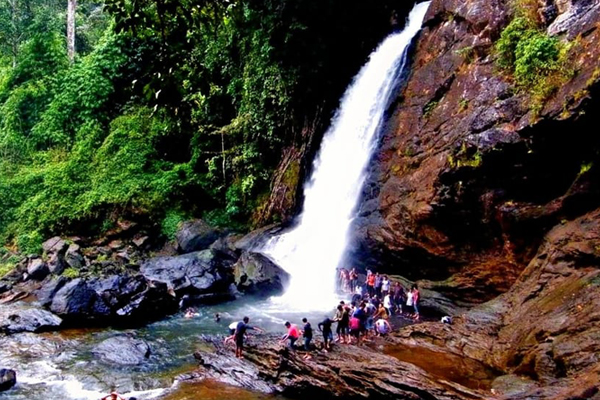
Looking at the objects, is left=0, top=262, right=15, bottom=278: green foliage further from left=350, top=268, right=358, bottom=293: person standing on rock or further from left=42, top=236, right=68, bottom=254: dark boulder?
left=350, top=268, right=358, bottom=293: person standing on rock

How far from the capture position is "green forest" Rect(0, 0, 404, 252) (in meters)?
22.7

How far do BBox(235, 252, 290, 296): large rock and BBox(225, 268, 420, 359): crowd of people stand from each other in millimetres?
2284

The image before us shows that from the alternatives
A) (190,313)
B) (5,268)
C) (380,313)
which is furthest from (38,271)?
Result: (380,313)

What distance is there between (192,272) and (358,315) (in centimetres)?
929

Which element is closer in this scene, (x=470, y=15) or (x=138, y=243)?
(x=470, y=15)

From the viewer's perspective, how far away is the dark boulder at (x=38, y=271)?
21484 mm

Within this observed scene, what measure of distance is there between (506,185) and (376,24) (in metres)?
12.1

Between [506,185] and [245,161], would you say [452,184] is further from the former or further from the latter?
[245,161]

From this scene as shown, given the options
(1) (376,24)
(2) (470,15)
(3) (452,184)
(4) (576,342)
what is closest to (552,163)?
(3) (452,184)

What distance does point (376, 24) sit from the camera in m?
23.4

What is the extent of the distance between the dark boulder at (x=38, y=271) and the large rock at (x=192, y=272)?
424 centimetres

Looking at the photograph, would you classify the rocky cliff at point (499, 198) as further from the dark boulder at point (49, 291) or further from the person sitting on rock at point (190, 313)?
the dark boulder at point (49, 291)

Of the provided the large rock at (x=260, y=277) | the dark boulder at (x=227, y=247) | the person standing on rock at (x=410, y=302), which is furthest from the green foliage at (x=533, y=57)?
the dark boulder at (x=227, y=247)

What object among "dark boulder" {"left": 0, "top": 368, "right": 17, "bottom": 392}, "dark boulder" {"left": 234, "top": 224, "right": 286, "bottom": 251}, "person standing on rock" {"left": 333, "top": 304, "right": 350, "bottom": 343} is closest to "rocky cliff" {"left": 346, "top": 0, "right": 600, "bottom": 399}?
"person standing on rock" {"left": 333, "top": 304, "right": 350, "bottom": 343}
